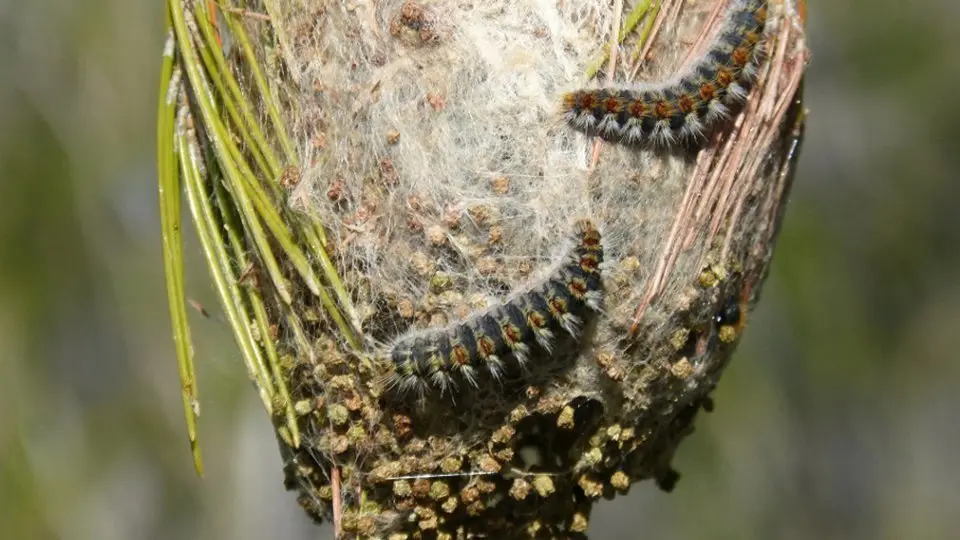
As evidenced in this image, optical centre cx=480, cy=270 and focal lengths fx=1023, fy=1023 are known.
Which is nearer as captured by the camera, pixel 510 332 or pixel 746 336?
pixel 510 332

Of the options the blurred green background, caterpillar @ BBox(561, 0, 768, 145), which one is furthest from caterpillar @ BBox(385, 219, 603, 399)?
the blurred green background

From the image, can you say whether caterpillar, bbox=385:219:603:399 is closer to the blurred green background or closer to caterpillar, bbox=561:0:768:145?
caterpillar, bbox=561:0:768:145

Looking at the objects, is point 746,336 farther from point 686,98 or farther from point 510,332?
point 510,332

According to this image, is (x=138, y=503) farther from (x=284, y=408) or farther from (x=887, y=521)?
(x=887, y=521)

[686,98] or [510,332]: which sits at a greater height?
[686,98]

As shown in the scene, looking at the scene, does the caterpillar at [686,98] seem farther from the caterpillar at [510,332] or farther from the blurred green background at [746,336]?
the blurred green background at [746,336]

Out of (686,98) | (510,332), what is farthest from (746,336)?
(510,332)

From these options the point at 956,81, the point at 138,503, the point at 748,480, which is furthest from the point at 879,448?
the point at 138,503
